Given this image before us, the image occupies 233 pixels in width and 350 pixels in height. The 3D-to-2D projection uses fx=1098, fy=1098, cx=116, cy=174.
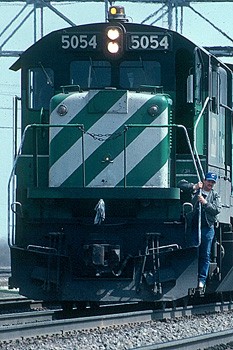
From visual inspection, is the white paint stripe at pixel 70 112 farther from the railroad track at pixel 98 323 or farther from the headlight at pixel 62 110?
the railroad track at pixel 98 323

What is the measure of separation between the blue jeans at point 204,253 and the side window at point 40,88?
94.7 inches

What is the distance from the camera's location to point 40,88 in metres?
13.2

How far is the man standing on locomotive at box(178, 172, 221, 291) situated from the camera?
12.4 metres

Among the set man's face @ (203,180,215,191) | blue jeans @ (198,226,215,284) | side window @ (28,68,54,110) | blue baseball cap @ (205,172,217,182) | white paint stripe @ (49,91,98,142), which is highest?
side window @ (28,68,54,110)

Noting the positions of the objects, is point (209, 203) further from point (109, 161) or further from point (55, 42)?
point (55, 42)

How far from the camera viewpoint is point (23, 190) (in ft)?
41.9

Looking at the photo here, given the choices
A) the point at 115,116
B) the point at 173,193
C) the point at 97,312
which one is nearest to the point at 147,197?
the point at 173,193

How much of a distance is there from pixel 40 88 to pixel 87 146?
1084mm

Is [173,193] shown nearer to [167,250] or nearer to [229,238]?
[167,250]

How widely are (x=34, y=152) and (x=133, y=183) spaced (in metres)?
1.19

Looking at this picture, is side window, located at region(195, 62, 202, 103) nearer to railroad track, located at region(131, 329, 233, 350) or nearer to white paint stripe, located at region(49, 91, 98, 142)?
white paint stripe, located at region(49, 91, 98, 142)

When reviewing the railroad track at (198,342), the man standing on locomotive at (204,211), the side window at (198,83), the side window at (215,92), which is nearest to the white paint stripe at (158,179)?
the man standing on locomotive at (204,211)

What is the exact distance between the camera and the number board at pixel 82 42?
1291 centimetres

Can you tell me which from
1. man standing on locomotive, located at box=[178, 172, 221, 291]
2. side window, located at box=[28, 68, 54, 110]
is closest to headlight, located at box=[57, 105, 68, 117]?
side window, located at box=[28, 68, 54, 110]
